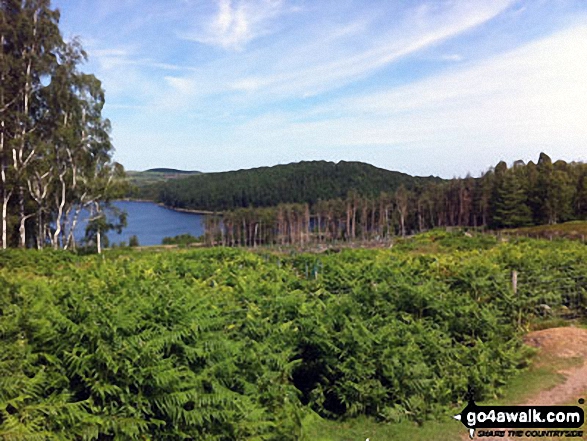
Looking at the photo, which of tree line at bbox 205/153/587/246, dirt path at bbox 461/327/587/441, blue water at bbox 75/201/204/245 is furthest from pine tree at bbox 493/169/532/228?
blue water at bbox 75/201/204/245

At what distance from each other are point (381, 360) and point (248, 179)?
185755mm

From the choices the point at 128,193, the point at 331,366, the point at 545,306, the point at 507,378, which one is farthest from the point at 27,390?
the point at 128,193

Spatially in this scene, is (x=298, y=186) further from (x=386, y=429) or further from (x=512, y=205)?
(x=386, y=429)

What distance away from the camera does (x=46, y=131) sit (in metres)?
30.3

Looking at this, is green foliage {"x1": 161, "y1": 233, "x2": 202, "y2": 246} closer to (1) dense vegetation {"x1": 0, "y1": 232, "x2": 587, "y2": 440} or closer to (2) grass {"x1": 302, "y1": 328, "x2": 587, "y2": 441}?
(1) dense vegetation {"x1": 0, "y1": 232, "x2": 587, "y2": 440}

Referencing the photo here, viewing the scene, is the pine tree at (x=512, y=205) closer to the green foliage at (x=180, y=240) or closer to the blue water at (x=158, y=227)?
the green foliage at (x=180, y=240)

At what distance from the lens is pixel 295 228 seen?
108 m

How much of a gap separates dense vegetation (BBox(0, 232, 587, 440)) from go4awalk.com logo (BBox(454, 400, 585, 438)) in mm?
492

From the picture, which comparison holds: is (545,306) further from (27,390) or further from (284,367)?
(27,390)

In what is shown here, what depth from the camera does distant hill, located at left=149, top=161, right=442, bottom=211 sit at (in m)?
168

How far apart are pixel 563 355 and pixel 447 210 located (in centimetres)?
8980

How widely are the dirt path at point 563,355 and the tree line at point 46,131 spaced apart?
2706 cm

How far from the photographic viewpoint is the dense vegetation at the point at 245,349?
5.08 m

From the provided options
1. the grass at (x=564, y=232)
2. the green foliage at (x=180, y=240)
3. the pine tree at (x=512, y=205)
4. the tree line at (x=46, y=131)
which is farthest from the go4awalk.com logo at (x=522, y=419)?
the green foliage at (x=180, y=240)
